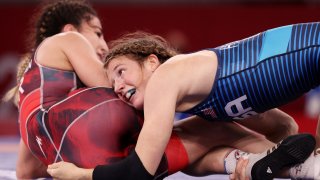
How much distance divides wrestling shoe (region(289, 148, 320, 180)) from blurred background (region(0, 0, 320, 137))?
3.46 m

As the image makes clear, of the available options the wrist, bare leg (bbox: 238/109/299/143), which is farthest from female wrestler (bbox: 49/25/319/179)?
bare leg (bbox: 238/109/299/143)

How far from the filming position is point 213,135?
230 centimetres

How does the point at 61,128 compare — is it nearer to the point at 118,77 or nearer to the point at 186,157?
the point at 118,77

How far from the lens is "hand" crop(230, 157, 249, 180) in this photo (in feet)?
7.02

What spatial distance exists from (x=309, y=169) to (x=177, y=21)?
3.80 m

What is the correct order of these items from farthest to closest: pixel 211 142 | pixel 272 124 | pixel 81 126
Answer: pixel 272 124 → pixel 211 142 → pixel 81 126

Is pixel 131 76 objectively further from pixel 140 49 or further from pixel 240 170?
pixel 240 170

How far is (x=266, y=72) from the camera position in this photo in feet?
6.79

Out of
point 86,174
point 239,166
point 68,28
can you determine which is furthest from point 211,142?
point 68,28

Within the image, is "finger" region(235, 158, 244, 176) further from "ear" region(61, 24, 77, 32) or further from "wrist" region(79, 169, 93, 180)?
"ear" region(61, 24, 77, 32)

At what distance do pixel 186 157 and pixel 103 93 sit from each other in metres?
0.38

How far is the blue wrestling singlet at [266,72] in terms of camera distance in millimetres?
2059

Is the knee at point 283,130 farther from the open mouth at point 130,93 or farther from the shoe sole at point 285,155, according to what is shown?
the open mouth at point 130,93

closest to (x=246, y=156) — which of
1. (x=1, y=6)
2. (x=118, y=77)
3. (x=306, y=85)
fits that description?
(x=306, y=85)
